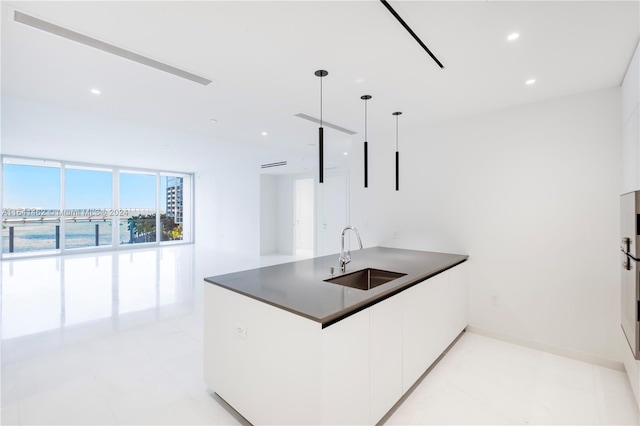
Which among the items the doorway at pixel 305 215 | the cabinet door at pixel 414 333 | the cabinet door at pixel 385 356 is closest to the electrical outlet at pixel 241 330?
the cabinet door at pixel 385 356

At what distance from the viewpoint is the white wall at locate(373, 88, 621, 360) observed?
8.93 ft

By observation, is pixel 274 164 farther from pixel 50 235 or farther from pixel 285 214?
pixel 50 235

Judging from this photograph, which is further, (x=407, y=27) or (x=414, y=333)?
(x=414, y=333)

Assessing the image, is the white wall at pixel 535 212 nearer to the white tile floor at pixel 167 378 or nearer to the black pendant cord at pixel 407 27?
the white tile floor at pixel 167 378

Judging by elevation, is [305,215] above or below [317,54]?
below

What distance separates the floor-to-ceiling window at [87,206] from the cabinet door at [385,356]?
10.3 meters

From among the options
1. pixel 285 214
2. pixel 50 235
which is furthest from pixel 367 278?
pixel 50 235

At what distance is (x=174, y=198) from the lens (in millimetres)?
10953

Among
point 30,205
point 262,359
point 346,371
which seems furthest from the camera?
point 30,205

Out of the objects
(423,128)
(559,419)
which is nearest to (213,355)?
(559,419)

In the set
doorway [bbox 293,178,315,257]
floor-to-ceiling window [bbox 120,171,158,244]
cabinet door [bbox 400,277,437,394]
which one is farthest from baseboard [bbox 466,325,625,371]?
floor-to-ceiling window [bbox 120,171,158,244]

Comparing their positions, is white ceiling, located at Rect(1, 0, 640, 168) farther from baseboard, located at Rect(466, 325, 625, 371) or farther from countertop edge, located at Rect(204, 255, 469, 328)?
baseboard, located at Rect(466, 325, 625, 371)

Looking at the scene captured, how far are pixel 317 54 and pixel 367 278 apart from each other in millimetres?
1979

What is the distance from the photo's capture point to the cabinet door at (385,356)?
5.89 feet
